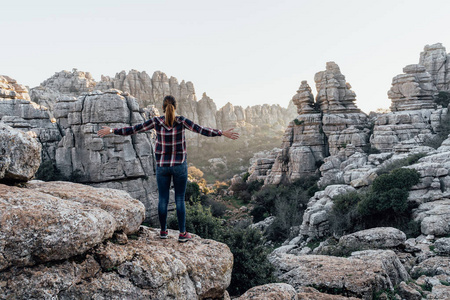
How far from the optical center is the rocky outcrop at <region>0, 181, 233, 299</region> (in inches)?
99.9

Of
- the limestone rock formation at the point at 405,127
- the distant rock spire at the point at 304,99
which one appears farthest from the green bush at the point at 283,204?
the distant rock spire at the point at 304,99

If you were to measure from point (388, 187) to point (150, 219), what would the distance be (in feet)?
48.0

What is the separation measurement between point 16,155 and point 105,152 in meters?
19.4

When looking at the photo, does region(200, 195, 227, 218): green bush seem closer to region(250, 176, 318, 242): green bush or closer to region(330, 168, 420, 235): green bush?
region(250, 176, 318, 242): green bush

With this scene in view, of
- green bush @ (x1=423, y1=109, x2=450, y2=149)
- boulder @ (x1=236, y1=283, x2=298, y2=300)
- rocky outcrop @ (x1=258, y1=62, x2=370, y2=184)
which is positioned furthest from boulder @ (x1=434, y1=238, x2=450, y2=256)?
rocky outcrop @ (x1=258, y1=62, x2=370, y2=184)

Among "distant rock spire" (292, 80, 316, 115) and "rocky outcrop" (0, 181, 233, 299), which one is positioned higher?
"distant rock spire" (292, 80, 316, 115)

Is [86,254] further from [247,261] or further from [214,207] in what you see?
[214,207]

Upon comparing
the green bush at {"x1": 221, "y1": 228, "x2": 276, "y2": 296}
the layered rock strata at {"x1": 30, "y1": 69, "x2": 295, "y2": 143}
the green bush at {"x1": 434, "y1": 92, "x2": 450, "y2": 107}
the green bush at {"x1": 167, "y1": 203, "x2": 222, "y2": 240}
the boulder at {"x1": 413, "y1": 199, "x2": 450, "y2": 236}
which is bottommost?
the boulder at {"x1": 413, "y1": 199, "x2": 450, "y2": 236}

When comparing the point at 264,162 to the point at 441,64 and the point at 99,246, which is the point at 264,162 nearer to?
the point at 441,64

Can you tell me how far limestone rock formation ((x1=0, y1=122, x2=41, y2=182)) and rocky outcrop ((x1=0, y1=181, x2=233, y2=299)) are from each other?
235mm

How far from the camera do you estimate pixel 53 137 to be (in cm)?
2325

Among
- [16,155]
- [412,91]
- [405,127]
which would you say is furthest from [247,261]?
[412,91]

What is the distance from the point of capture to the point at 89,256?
9.77ft

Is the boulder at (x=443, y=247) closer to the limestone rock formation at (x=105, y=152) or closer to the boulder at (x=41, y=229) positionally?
the boulder at (x=41, y=229)
